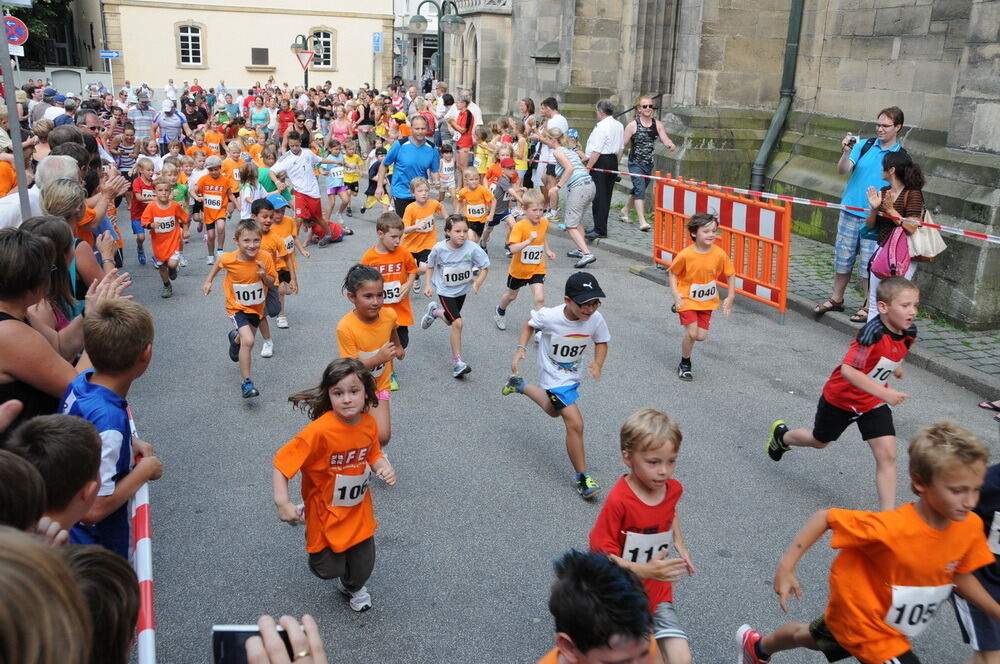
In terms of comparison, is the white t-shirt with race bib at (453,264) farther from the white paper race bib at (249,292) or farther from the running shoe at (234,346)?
the running shoe at (234,346)

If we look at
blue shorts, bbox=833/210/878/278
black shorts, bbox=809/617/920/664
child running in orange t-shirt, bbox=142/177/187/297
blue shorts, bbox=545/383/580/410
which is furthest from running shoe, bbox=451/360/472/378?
black shorts, bbox=809/617/920/664

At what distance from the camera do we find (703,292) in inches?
315

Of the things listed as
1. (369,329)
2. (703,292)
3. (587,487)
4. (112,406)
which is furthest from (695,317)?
(112,406)

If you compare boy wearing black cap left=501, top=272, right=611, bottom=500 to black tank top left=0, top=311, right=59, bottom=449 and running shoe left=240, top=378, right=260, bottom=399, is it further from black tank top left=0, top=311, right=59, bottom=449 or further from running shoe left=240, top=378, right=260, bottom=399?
black tank top left=0, top=311, right=59, bottom=449

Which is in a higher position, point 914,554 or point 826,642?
point 914,554

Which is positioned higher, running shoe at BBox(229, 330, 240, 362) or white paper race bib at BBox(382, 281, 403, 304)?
white paper race bib at BBox(382, 281, 403, 304)

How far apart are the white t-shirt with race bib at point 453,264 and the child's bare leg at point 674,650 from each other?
5216 millimetres

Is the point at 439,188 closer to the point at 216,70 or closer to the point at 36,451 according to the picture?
the point at 36,451

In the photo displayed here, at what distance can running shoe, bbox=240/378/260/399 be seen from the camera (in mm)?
7547

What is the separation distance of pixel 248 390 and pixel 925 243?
606 cm

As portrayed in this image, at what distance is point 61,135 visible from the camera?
774 cm

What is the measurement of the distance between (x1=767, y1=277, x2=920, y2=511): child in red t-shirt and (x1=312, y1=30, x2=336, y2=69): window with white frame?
165 ft

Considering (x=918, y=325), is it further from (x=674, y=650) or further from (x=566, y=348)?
(x=674, y=650)

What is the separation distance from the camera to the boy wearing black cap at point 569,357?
5.70 metres
